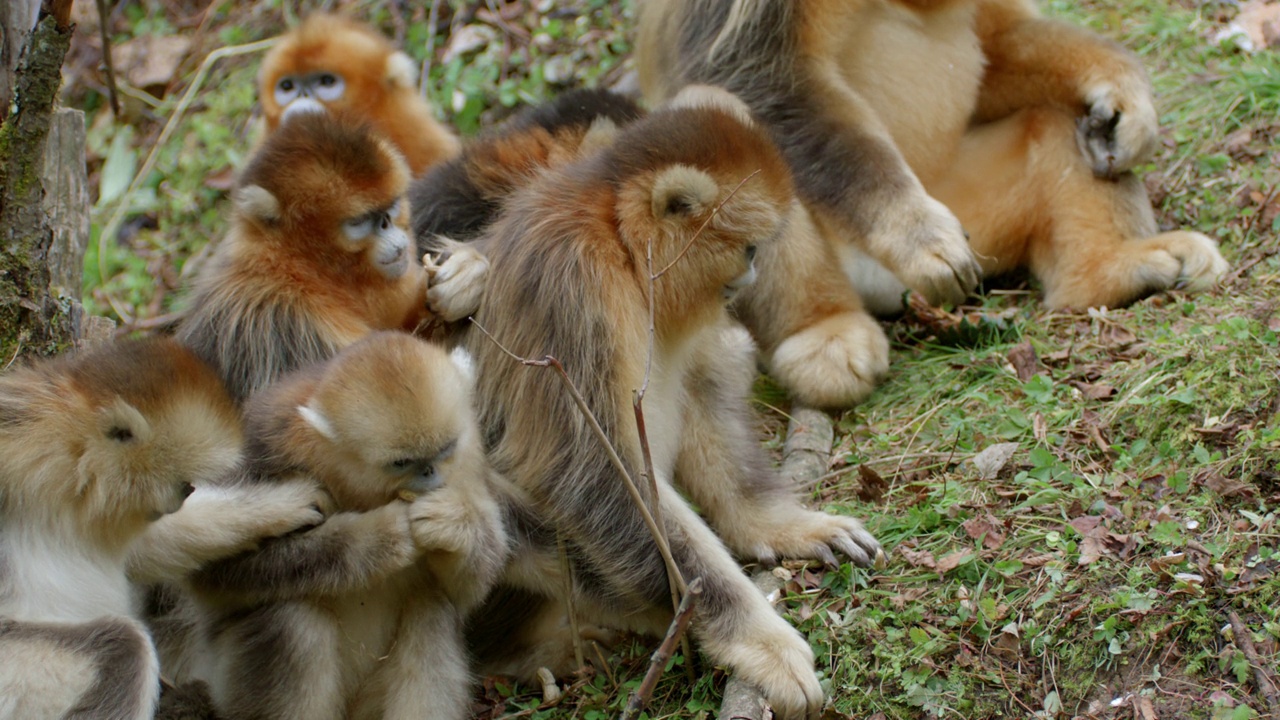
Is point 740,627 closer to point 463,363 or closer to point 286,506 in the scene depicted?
point 463,363

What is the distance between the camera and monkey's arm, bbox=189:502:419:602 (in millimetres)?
3691

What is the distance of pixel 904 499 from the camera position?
4543 millimetres

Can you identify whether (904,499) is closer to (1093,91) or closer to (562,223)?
(562,223)

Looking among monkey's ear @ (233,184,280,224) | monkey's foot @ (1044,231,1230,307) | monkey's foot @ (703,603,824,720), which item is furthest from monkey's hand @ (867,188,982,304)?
Result: monkey's ear @ (233,184,280,224)

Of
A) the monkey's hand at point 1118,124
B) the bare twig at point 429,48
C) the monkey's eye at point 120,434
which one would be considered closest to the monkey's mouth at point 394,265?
the monkey's eye at point 120,434

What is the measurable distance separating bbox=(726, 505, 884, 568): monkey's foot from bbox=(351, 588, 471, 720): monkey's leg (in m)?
1.05

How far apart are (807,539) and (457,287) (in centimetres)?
146

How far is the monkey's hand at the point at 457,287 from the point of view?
4355 mm

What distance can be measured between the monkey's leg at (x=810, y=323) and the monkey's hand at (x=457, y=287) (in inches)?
54.6

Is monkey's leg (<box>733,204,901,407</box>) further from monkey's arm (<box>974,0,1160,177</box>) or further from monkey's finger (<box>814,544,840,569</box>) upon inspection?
monkey's arm (<box>974,0,1160,177</box>)

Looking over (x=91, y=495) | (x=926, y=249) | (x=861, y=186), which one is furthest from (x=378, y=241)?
(x=926, y=249)

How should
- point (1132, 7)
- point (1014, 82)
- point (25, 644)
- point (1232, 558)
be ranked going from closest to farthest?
point (25, 644)
point (1232, 558)
point (1014, 82)
point (1132, 7)

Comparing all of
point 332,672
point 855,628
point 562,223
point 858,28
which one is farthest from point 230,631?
point 858,28

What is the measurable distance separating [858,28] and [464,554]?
3.24 meters
